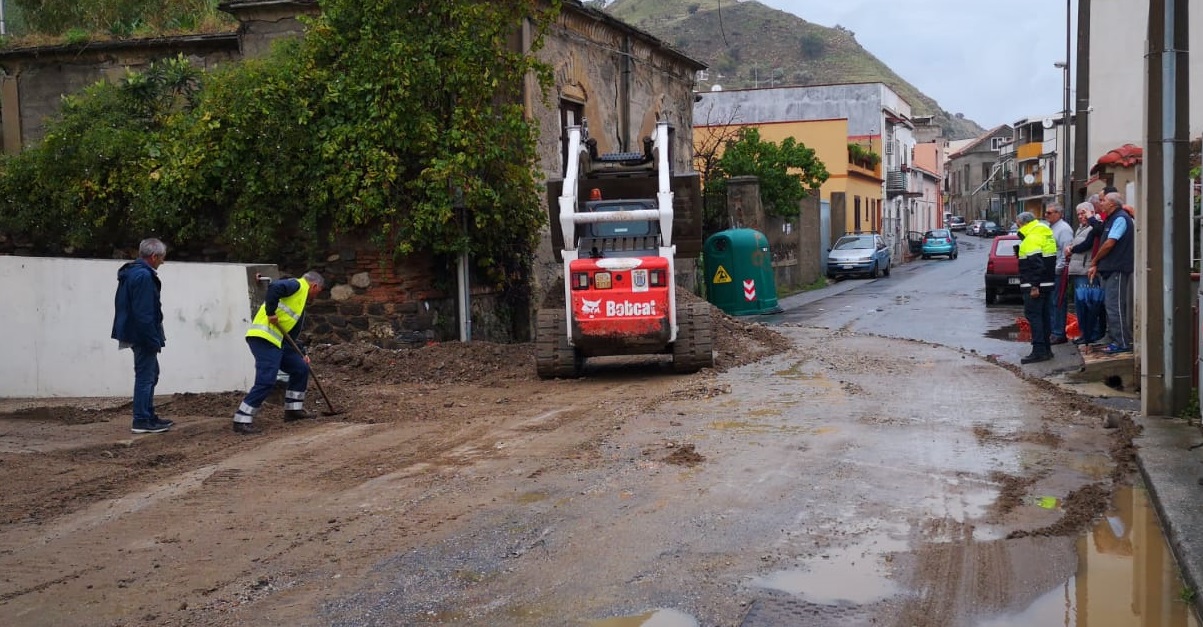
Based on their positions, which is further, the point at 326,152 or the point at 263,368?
the point at 326,152

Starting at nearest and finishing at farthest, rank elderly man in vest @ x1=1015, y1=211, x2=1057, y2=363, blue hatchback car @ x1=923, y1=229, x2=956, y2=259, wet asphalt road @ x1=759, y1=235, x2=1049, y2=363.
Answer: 1. elderly man in vest @ x1=1015, y1=211, x2=1057, y2=363
2. wet asphalt road @ x1=759, y1=235, x2=1049, y2=363
3. blue hatchback car @ x1=923, y1=229, x2=956, y2=259

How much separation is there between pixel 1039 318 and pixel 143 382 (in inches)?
393

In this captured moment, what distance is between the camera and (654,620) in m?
4.96

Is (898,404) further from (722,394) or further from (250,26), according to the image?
(250,26)

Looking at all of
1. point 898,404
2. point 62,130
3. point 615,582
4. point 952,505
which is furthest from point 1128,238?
point 62,130

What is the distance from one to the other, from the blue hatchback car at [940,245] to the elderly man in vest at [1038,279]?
4338cm

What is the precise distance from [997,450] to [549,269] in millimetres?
11734

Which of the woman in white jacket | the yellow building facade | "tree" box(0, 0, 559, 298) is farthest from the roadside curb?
the yellow building facade

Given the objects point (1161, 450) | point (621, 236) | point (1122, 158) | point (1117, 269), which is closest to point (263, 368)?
point (621, 236)

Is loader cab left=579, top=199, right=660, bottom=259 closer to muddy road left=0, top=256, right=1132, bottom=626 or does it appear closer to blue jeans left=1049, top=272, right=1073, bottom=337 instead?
muddy road left=0, top=256, right=1132, bottom=626

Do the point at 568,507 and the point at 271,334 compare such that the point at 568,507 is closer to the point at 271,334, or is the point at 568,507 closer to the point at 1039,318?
the point at 271,334

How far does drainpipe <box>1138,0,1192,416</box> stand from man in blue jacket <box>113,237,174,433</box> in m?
8.57

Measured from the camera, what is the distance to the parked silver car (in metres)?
39.9

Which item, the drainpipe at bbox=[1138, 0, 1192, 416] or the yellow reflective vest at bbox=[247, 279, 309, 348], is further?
the yellow reflective vest at bbox=[247, 279, 309, 348]
